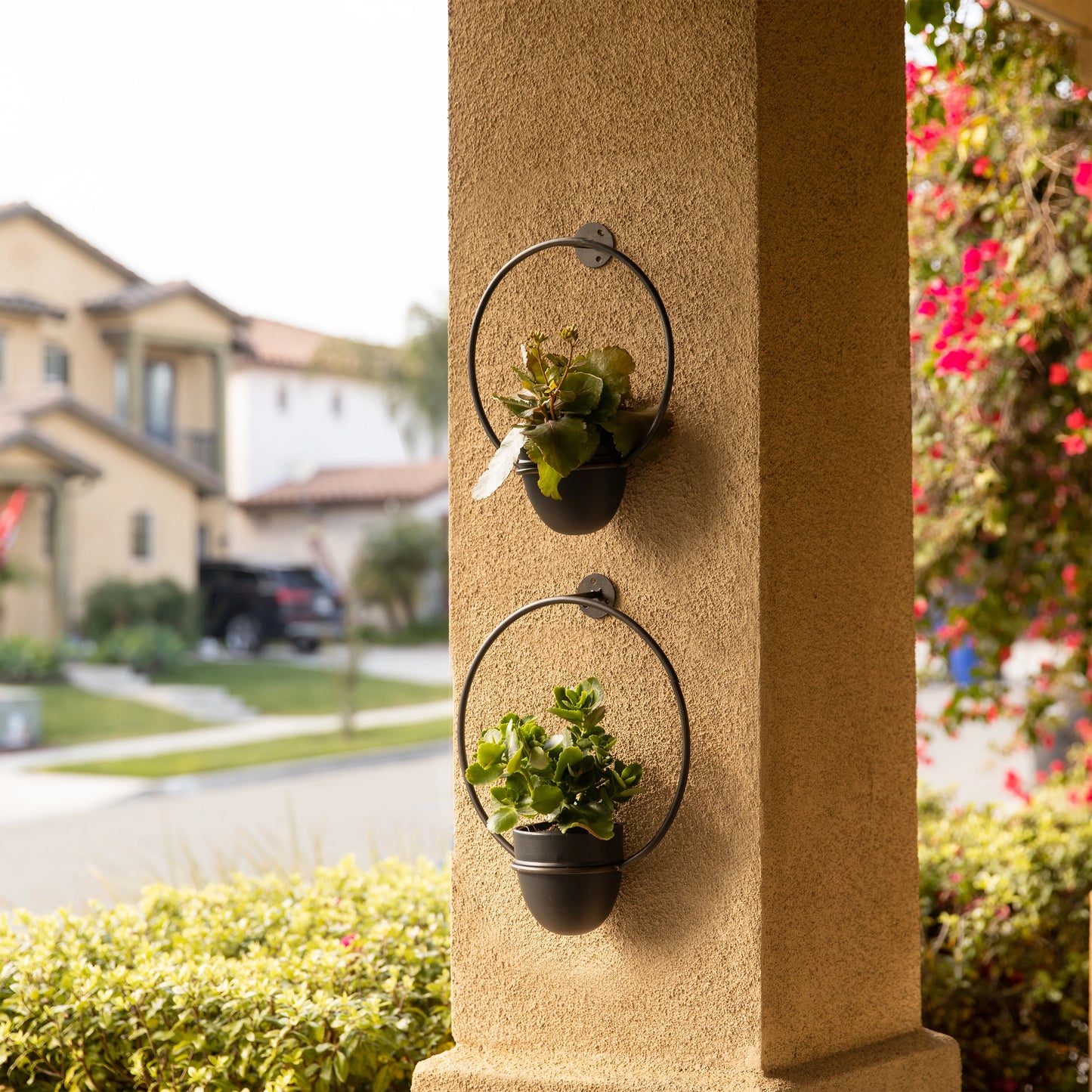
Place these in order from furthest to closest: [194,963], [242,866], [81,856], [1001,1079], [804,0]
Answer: [81,856] → [242,866] → [1001,1079] → [194,963] → [804,0]

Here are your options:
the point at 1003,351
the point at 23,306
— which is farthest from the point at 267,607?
the point at 1003,351

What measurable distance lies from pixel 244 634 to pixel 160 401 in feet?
15.9

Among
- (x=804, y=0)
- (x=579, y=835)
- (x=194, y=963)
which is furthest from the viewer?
(x=194, y=963)

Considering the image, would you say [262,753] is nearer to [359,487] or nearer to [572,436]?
[572,436]

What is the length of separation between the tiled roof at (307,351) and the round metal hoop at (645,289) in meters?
23.0

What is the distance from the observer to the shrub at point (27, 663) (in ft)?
53.4

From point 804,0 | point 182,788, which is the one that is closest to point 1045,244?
point 804,0

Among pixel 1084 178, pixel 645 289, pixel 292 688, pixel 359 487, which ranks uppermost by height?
pixel 359 487

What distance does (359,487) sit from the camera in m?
25.8

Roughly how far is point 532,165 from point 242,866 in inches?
215

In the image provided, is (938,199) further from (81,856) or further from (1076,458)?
(81,856)

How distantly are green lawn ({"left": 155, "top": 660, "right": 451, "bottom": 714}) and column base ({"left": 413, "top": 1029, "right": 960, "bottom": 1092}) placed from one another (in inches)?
542

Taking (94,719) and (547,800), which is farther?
(94,719)

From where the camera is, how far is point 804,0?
1.84 meters
